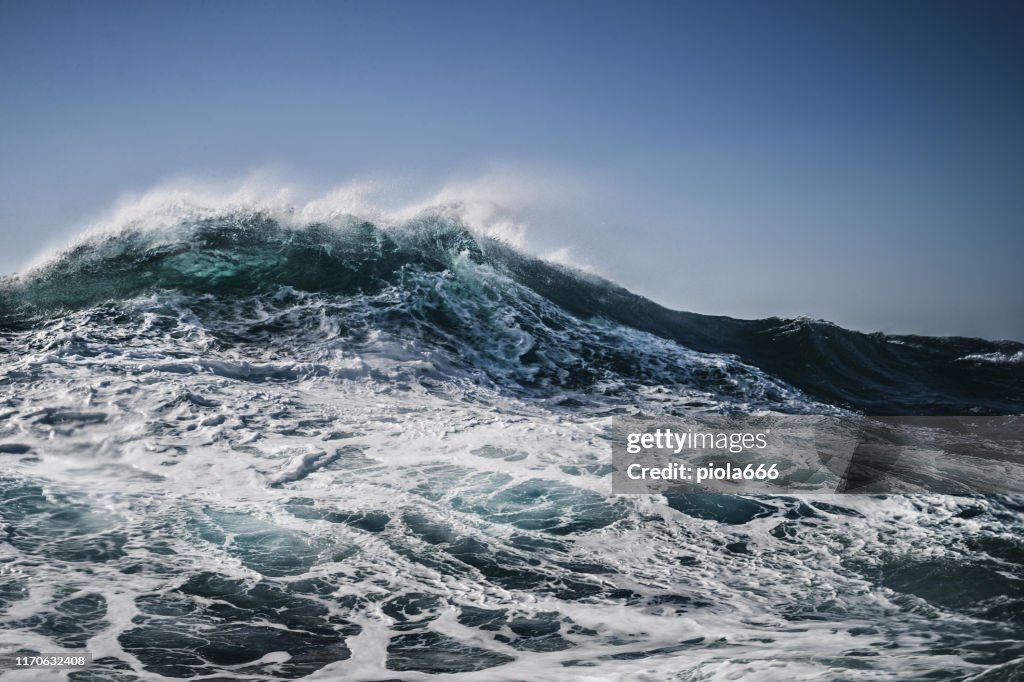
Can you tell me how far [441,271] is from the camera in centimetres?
1384

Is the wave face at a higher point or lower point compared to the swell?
lower

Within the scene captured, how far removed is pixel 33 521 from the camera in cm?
491

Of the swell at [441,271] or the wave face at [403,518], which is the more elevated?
the swell at [441,271]

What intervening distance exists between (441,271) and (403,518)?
29.9 feet

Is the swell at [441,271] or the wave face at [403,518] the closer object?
the wave face at [403,518]

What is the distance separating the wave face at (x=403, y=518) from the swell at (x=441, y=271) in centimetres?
19

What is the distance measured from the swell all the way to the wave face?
0.19 meters

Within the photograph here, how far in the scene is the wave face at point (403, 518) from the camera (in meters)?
3.48

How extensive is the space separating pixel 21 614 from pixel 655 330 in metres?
12.9

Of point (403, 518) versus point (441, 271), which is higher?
point (441, 271)

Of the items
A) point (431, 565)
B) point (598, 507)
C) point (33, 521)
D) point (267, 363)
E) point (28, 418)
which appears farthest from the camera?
point (267, 363)

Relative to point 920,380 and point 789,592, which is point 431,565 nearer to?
point 789,592

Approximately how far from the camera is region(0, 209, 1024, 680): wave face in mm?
3484

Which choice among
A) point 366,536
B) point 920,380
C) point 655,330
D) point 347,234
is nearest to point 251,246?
point 347,234
